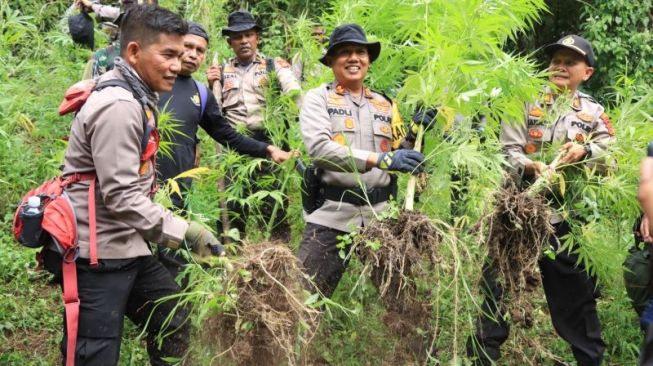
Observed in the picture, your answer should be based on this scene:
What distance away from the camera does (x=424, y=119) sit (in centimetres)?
401

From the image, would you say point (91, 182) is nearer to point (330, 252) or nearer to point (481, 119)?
point (330, 252)

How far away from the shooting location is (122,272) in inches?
132

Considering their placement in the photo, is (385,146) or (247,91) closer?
(385,146)

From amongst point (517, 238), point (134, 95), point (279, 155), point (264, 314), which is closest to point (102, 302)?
point (264, 314)

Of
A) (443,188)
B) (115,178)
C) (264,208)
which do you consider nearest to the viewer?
(115,178)

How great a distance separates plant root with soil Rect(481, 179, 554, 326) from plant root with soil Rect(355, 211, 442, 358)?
0.37 metres

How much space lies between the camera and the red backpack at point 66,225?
3.14 m

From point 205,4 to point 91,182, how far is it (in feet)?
13.2

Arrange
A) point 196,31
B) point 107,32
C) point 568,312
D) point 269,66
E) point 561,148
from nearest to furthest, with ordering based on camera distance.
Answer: point 561,148
point 568,312
point 196,31
point 269,66
point 107,32

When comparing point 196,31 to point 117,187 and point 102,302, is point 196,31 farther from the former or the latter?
point 102,302

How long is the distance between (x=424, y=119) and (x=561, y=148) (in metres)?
0.94

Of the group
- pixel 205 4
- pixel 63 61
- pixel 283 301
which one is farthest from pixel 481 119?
pixel 63 61

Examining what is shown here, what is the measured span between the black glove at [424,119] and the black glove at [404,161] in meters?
0.24

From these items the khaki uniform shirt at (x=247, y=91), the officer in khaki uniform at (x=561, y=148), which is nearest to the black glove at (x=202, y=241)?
the officer in khaki uniform at (x=561, y=148)
